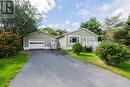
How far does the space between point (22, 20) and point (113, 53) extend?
25.4 metres

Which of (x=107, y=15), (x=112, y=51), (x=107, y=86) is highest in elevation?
(x=107, y=15)

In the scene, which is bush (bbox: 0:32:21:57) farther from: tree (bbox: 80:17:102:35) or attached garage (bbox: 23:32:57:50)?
tree (bbox: 80:17:102:35)

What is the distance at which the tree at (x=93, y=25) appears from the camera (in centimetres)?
5762

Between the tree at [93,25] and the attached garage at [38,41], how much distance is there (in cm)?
2080

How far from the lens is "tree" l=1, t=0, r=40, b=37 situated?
38.2 metres

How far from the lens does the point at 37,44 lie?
3994cm

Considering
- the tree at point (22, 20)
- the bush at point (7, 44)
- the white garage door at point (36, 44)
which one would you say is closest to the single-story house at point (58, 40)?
the white garage door at point (36, 44)

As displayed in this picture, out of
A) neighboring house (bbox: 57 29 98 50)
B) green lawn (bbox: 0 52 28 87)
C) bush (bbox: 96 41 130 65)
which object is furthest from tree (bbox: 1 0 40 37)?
bush (bbox: 96 41 130 65)

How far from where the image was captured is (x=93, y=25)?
59.2 m

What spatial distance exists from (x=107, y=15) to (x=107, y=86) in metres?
45.7

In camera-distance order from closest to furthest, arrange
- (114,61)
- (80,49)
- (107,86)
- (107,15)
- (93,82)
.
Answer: (107,86)
(93,82)
(114,61)
(80,49)
(107,15)

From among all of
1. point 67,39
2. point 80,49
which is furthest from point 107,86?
point 67,39

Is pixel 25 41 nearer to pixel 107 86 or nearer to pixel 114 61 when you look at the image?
pixel 114 61

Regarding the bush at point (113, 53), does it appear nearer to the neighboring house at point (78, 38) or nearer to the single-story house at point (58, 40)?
the single-story house at point (58, 40)
